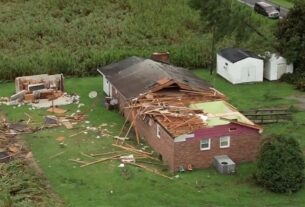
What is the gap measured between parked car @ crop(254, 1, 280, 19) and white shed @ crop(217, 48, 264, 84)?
1476 cm

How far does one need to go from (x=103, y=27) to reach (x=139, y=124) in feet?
71.8

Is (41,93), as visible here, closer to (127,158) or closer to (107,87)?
(107,87)

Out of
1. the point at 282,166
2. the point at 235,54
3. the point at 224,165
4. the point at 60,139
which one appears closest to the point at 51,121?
the point at 60,139

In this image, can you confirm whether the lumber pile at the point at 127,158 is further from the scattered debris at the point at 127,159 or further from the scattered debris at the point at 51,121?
the scattered debris at the point at 51,121

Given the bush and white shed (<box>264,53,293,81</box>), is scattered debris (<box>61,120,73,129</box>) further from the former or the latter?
the bush

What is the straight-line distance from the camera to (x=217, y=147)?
30.6 m

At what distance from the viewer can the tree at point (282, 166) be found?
27781 millimetres

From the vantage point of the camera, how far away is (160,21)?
55.7 metres

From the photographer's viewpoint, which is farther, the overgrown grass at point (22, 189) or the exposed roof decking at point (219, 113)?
the exposed roof decking at point (219, 113)

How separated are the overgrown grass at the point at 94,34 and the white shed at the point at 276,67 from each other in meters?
1.44

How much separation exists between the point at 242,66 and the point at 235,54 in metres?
1.33

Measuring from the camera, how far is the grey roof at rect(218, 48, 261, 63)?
43.4 metres

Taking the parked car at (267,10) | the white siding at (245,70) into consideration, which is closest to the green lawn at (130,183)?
the white siding at (245,70)

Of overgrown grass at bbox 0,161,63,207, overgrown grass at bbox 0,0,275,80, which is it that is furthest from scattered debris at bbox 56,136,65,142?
overgrown grass at bbox 0,0,275,80
